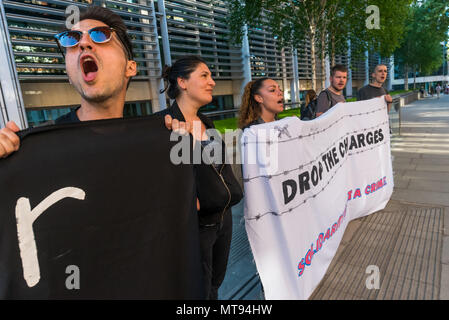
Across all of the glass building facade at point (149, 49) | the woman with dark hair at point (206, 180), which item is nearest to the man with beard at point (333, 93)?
the woman with dark hair at point (206, 180)

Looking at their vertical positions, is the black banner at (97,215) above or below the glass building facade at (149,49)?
below

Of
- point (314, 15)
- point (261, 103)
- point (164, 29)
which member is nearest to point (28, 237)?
point (261, 103)

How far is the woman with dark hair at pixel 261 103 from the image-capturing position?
109 inches

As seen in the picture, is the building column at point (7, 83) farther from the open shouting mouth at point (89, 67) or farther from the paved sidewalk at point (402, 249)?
the paved sidewalk at point (402, 249)

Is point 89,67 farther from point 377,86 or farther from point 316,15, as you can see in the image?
point 316,15

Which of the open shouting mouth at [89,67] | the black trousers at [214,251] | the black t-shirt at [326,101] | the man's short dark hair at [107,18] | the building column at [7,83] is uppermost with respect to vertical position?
the building column at [7,83]

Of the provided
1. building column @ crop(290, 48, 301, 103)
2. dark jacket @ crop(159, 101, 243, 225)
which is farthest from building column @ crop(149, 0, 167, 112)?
building column @ crop(290, 48, 301, 103)

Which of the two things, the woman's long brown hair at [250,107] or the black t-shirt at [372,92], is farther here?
the black t-shirt at [372,92]

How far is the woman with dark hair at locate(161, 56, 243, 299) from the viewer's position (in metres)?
1.33

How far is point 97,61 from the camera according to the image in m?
1.09

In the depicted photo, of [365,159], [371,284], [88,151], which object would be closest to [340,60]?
[365,159]

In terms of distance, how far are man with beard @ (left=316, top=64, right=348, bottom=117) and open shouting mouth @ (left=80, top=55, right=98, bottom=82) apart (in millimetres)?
3377

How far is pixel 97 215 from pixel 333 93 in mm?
3967

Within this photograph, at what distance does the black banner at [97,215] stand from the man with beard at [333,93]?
3242 mm
